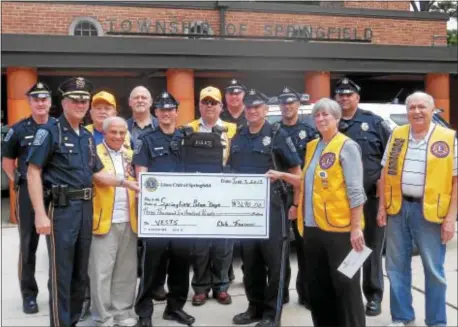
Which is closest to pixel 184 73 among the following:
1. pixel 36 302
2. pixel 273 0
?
pixel 273 0

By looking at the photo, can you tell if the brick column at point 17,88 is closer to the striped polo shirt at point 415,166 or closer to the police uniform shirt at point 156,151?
the police uniform shirt at point 156,151

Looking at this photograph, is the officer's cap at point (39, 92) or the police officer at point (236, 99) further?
the police officer at point (236, 99)

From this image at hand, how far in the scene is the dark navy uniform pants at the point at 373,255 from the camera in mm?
5129

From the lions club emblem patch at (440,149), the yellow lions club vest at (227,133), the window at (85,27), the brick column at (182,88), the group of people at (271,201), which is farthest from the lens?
the window at (85,27)

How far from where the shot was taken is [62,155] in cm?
421

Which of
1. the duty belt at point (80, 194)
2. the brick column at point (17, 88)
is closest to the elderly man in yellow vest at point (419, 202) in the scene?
the duty belt at point (80, 194)

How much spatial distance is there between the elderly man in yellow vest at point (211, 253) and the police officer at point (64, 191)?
1.12 metres

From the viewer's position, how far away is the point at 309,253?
4.16 metres

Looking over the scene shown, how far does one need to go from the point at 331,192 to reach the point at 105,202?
6.04ft

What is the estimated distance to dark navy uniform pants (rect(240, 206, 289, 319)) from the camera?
4750 mm

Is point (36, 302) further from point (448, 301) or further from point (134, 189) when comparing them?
point (448, 301)

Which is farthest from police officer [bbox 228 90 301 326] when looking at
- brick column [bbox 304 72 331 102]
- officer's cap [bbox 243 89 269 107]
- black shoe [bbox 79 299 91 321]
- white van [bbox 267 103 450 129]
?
brick column [bbox 304 72 331 102]

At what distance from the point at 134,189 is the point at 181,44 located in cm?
702

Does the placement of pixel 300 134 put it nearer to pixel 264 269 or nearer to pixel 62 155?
pixel 264 269
